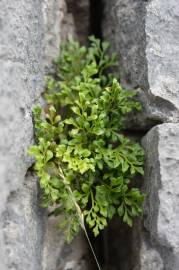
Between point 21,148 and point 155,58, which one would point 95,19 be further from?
point 21,148

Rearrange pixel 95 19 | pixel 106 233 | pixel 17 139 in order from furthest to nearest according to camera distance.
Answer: pixel 95 19, pixel 106 233, pixel 17 139

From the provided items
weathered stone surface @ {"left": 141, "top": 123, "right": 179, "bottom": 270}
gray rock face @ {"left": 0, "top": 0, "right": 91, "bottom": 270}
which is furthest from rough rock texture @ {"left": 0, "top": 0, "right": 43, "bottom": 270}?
weathered stone surface @ {"left": 141, "top": 123, "right": 179, "bottom": 270}

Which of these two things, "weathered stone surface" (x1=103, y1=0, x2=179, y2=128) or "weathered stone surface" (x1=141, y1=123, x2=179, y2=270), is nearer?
"weathered stone surface" (x1=141, y1=123, x2=179, y2=270)

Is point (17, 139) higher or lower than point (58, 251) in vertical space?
higher

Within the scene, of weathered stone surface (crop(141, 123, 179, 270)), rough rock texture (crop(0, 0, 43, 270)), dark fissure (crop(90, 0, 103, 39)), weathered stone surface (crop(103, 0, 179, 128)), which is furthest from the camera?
dark fissure (crop(90, 0, 103, 39))

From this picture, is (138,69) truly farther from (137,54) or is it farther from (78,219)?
(78,219)

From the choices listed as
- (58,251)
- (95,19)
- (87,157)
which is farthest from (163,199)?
(95,19)

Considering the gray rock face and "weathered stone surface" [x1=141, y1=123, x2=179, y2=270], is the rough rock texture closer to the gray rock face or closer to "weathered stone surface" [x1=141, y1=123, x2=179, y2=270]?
the gray rock face
